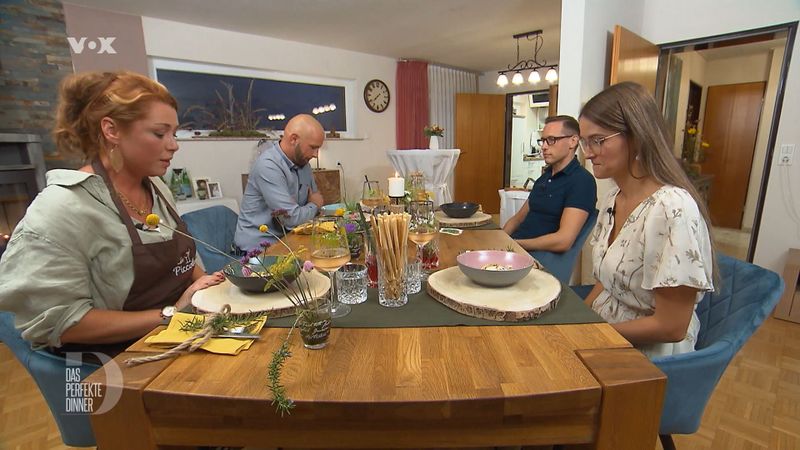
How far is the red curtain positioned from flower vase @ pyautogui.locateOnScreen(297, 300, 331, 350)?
528cm

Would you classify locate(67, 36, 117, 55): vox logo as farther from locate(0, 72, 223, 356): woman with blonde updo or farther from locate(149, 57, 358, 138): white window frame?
locate(0, 72, 223, 356): woman with blonde updo

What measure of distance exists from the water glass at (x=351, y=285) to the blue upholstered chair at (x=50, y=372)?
61 cm

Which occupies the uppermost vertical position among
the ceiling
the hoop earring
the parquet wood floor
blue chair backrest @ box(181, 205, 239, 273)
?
the ceiling

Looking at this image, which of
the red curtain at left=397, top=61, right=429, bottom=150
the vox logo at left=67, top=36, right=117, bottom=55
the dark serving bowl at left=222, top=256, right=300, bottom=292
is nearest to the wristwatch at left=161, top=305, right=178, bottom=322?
the dark serving bowl at left=222, top=256, right=300, bottom=292

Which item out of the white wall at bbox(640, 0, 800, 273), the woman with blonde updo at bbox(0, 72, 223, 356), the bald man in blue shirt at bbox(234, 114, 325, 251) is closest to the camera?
the woman with blonde updo at bbox(0, 72, 223, 356)

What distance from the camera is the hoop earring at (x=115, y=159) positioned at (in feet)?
3.74

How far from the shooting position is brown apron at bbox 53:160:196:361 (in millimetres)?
1064

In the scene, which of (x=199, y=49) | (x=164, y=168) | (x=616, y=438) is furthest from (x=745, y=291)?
(x=199, y=49)

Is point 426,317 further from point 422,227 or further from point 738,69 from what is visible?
point 738,69

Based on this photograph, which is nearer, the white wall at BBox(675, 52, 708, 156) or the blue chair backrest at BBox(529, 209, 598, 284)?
the blue chair backrest at BBox(529, 209, 598, 284)

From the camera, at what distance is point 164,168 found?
1239 millimetres

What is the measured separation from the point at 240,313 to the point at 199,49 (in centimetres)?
414

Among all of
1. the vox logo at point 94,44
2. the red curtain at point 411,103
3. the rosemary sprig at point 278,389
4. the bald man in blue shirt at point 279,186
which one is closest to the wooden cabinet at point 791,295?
the bald man in blue shirt at point 279,186

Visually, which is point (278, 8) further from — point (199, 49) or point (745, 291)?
point (745, 291)
